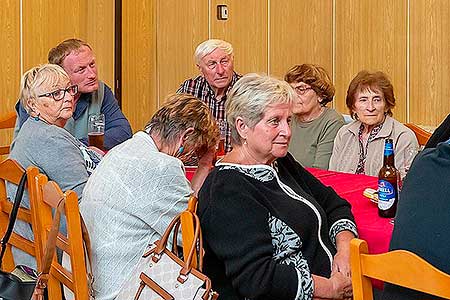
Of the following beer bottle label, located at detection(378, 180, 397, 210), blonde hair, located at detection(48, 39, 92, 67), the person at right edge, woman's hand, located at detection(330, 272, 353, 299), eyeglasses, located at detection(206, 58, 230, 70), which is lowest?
woman's hand, located at detection(330, 272, 353, 299)

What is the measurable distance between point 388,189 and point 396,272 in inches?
43.0

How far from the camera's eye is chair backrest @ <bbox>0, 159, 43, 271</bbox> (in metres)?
2.74

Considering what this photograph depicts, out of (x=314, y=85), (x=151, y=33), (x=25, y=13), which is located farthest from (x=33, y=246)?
(x=151, y=33)

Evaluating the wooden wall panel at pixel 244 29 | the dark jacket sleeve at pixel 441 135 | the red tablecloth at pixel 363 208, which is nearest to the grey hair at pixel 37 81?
the red tablecloth at pixel 363 208

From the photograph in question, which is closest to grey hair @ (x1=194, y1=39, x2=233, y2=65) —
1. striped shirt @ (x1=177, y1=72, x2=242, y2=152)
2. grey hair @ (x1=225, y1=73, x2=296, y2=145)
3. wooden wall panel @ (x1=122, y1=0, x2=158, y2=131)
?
striped shirt @ (x1=177, y1=72, x2=242, y2=152)

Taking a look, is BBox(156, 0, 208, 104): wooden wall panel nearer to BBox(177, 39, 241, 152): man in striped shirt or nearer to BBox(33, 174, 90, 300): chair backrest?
BBox(177, 39, 241, 152): man in striped shirt

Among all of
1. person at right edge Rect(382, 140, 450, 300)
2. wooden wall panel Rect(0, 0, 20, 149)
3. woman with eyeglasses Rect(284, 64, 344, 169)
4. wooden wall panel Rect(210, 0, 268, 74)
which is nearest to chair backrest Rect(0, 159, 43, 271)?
person at right edge Rect(382, 140, 450, 300)

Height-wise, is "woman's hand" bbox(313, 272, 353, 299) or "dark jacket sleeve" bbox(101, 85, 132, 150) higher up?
"dark jacket sleeve" bbox(101, 85, 132, 150)

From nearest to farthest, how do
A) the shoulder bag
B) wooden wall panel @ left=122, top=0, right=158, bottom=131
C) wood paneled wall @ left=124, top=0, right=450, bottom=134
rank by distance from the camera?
the shoulder bag < wood paneled wall @ left=124, top=0, right=450, bottom=134 < wooden wall panel @ left=122, top=0, right=158, bottom=131

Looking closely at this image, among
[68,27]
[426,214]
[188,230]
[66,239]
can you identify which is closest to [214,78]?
[68,27]

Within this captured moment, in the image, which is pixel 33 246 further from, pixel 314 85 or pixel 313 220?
pixel 314 85

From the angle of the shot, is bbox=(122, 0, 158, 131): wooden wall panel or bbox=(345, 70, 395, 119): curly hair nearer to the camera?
bbox=(345, 70, 395, 119): curly hair

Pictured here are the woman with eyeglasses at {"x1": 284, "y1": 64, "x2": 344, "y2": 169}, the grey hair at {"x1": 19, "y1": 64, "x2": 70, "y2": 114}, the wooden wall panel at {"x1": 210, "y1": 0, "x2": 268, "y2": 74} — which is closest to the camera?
the grey hair at {"x1": 19, "y1": 64, "x2": 70, "y2": 114}

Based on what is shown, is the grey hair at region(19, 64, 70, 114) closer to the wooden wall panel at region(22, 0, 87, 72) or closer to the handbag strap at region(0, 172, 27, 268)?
the handbag strap at region(0, 172, 27, 268)
